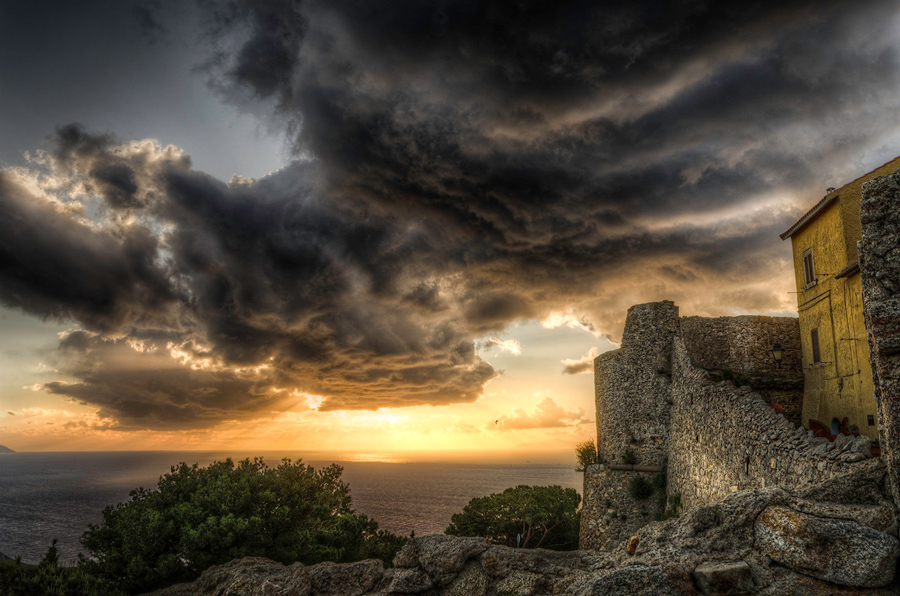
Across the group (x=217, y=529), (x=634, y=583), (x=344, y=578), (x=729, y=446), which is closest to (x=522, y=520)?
(x=729, y=446)

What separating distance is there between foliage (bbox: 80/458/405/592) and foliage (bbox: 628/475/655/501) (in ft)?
33.0

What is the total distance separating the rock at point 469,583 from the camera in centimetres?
834

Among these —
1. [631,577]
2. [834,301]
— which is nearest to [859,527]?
[631,577]

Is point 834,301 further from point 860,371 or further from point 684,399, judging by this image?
point 684,399

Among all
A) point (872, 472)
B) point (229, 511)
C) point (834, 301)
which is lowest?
point (229, 511)

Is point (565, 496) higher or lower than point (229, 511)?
lower

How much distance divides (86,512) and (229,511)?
13362 cm

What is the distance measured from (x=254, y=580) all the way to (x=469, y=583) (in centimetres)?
412

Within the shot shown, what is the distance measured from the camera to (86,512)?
380 ft

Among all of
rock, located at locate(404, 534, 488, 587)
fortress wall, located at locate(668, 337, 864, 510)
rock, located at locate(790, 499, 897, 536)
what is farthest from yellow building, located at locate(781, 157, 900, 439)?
rock, located at locate(404, 534, 488, 587)

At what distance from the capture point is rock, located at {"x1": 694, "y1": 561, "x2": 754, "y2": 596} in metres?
5.96

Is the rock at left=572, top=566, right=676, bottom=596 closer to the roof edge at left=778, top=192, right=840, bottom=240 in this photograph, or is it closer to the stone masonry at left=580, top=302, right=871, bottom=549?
the stone masonry at left=580, top=302, right=871, bottom=549

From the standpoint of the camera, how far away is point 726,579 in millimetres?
6008

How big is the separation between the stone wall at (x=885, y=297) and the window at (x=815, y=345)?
14.6m
